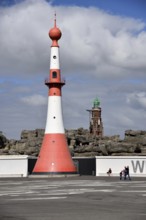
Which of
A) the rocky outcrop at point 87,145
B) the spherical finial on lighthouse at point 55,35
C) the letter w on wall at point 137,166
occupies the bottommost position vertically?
the letter w on wall at point 137,166

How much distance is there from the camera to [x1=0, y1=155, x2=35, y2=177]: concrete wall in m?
57.6

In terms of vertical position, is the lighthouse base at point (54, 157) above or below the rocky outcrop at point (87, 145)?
below

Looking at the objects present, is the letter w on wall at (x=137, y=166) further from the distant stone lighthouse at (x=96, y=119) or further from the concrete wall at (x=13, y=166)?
the distant stone lighthouse at (x=96, y=119)

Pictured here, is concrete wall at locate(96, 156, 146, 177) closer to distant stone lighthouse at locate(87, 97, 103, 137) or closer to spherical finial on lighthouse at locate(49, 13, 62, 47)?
spherical finial on lighthouse at locate(49, 13, 62, 47)

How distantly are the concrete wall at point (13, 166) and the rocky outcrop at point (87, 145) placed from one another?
19415mm

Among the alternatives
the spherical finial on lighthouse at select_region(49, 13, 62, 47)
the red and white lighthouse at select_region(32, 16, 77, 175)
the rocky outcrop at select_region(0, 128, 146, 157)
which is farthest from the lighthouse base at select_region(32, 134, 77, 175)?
the rocky outcrop at select_region(0, 128, 146, 157)

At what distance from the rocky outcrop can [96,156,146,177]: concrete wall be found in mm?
15033

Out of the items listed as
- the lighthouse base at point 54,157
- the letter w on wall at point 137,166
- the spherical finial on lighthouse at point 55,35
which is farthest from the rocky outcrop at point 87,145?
the spherical finial on lighthouse at point 55,35

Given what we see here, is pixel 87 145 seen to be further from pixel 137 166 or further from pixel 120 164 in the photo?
pixel 137 166

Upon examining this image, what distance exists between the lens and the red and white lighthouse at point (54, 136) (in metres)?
50.2

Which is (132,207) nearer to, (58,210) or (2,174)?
(58,210)

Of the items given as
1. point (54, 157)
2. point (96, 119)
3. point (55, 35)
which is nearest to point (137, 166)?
point (54, 157)

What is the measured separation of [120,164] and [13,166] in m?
12.5

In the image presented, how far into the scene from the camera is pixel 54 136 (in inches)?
1981
